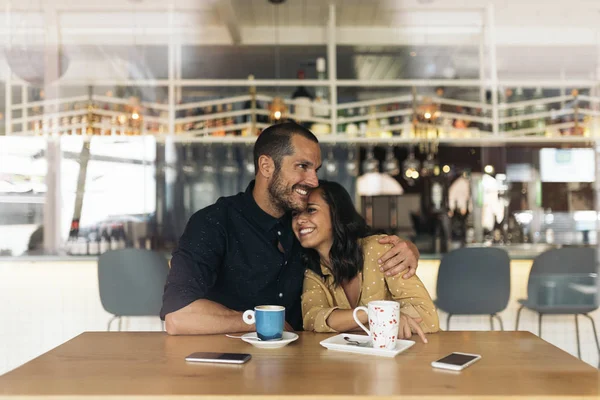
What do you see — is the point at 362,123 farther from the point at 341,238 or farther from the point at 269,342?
the point at 269,342

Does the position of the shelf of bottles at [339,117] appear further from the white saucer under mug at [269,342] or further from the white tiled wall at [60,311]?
the white saucer under mug at [269,342]

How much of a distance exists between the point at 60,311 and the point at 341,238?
1.99 metres

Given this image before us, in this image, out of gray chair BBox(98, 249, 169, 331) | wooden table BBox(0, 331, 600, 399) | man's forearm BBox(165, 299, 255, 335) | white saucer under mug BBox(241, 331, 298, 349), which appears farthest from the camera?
gray chair BBox(98, 249, 169, 331)

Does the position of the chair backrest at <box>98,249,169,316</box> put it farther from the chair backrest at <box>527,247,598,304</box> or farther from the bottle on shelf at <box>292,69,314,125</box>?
the chair backrest at <box>527,247,598,304</box>

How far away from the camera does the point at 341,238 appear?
5.42 ft

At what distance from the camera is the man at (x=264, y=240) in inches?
60.4

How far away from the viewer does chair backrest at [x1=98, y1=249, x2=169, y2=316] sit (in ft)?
8.64

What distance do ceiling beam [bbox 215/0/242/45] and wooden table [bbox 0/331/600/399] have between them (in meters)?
2.81

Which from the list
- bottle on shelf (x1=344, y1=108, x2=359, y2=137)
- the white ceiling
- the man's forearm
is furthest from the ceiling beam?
the man's forearm

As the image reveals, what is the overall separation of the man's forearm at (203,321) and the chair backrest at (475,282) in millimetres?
1553

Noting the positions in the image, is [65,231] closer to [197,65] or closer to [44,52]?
[44,52]

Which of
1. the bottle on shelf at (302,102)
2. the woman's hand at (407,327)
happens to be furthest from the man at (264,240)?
the bottle on shelf at (302,102)

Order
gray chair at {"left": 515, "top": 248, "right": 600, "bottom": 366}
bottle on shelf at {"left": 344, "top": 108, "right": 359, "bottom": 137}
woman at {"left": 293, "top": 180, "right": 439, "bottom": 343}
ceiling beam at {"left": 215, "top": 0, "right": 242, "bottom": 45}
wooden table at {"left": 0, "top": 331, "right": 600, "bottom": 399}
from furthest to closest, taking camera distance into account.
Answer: bottle on shelf at {"left": 344, "top": 108, "right": 359, "bottom": 137} < ceiling beam at {"left": 215, "top": 0, "right": 242, "bottom": 45} < gray chair at {"left": 515, "top": 248, "right": 600, "bottom": 366} < woman at {"left": 293, "top": 180, "right": 439, "bottom": 343} < wooden table at {"left": 0, "top": 331, "right": 600, "bottom": 399}

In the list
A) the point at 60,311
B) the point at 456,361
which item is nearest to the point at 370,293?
the point at 456,361
